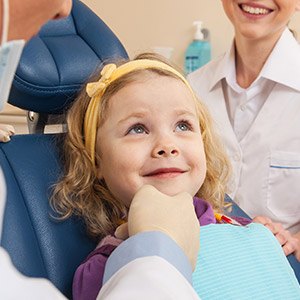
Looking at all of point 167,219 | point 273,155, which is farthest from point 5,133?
point 273,155

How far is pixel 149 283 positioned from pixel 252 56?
141 centimetres

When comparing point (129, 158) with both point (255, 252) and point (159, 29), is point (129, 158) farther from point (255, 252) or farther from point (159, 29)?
point (159, 29)

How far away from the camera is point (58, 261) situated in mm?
1419

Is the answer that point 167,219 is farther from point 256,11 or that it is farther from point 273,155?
point 256,11

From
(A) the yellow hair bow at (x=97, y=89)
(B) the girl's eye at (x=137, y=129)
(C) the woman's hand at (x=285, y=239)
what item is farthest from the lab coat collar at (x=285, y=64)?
(B) the girl's eye at (x=137, y=129)

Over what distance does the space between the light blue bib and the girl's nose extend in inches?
7.3

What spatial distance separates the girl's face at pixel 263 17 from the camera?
2.06 metres

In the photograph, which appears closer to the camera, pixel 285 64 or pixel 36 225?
pixel 36 225

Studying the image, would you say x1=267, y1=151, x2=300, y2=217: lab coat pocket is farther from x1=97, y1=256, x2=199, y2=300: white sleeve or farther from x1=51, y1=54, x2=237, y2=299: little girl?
x1=97, y1=256, x2=199, y2=300: white sleeve

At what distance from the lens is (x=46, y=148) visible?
1577 mm

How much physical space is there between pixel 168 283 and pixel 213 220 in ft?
2.02

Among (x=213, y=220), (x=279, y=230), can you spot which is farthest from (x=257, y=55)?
(x=213, y=220)

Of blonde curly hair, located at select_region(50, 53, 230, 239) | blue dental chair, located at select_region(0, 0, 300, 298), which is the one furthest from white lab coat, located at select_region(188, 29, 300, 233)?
blonde curly hair, located at select_region(50, 53, 230, 239)

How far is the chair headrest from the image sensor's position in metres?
1.59
